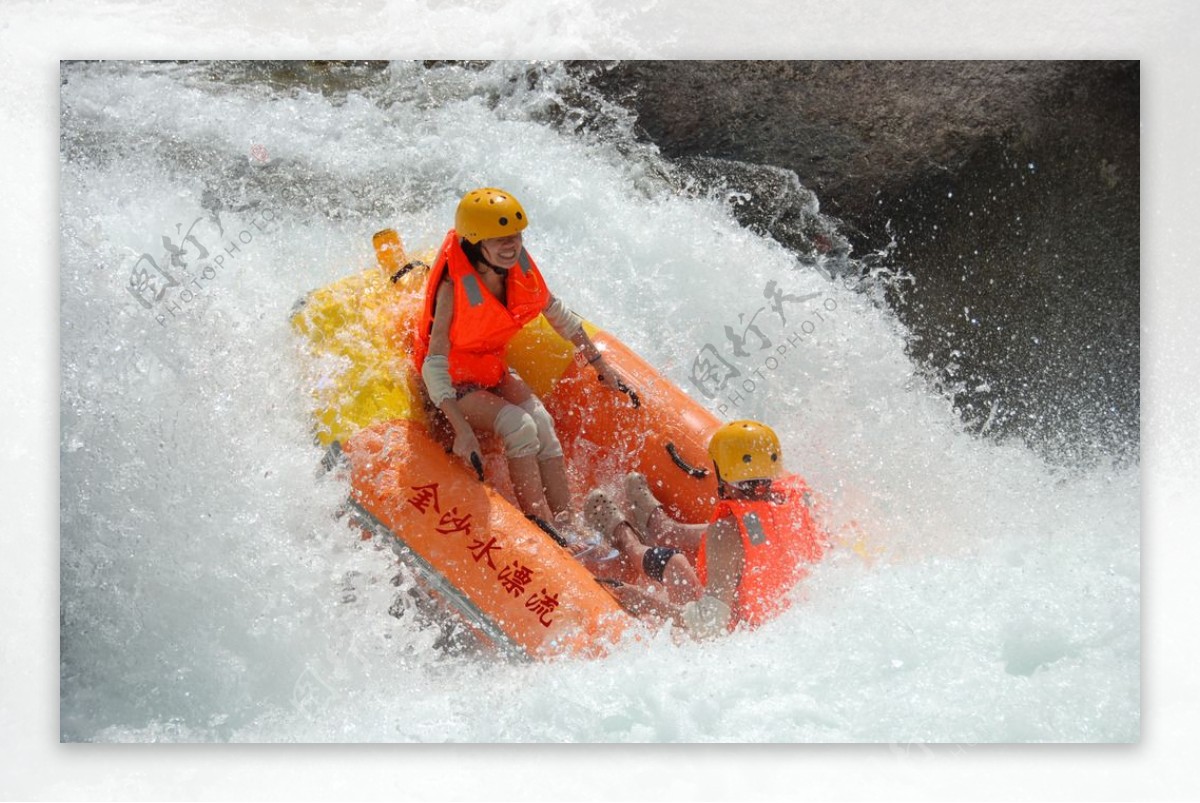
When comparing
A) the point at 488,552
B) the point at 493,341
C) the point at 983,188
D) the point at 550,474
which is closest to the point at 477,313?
the point at 493,341

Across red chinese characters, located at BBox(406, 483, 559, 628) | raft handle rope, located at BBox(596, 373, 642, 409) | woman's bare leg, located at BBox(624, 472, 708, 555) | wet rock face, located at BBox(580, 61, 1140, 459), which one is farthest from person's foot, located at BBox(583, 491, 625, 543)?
wet rock face, located at BBox(580, 61, 1140, 459)

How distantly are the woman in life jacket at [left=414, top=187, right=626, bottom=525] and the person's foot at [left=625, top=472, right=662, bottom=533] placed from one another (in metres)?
0.19

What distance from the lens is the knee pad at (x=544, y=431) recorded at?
3.52 metres

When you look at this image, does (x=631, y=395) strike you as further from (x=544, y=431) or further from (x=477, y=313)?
(x=477, y=313)

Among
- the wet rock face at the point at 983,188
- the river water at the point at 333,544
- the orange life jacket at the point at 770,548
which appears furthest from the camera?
the wet rock face at the point at 983,188

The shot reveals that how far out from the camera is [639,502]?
3596 millimetres

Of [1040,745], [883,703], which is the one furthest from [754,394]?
[1040,745]

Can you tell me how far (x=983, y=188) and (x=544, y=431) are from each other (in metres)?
2.03

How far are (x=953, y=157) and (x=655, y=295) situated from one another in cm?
130

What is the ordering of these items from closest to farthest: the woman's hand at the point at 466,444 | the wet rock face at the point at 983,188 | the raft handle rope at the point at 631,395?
1. the woman's hand at the point at 466,444
2. the wet rock face at the point at 983,188
3. the raft handle rope at the point at 631,395

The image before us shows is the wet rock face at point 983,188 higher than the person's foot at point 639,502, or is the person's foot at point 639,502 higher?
the wet rock face at point 983,188

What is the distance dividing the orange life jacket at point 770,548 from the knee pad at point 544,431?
59 cm

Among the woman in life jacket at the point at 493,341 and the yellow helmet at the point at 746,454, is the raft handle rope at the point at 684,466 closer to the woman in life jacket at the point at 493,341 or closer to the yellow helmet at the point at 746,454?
the woman in life jacket at the point at 493,341

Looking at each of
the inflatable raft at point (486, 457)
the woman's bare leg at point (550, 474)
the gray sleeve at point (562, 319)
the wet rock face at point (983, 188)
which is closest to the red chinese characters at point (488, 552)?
the inflatable raft at point (486, 457)
